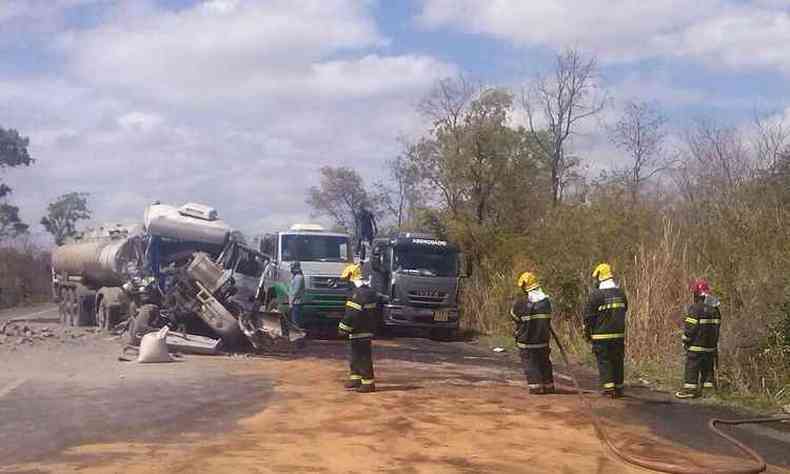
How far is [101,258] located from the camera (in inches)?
895

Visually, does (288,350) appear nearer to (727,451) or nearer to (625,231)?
(625,231)

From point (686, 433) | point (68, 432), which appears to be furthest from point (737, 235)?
point (68, 432)

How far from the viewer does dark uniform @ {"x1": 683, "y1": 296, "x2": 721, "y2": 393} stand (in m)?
13.3

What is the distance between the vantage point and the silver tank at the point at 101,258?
21.3 metres

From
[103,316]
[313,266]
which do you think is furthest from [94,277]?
[313,266]

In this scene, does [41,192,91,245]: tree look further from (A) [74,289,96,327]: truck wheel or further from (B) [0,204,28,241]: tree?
(A) [74,289,96,327]: truck wheel

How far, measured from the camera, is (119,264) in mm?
21391

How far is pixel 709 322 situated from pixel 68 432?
9.05 m

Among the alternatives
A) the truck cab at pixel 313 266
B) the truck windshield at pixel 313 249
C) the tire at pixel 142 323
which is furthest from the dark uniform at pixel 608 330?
the truck windshield at pixel 313 249

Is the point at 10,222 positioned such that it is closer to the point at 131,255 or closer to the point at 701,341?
the point at 131,255

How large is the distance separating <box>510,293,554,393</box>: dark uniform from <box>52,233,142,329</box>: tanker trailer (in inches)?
413

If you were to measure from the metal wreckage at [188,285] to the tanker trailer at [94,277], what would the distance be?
4 centimetres

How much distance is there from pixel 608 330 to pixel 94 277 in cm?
1539

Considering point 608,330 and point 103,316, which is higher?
point 608,330
